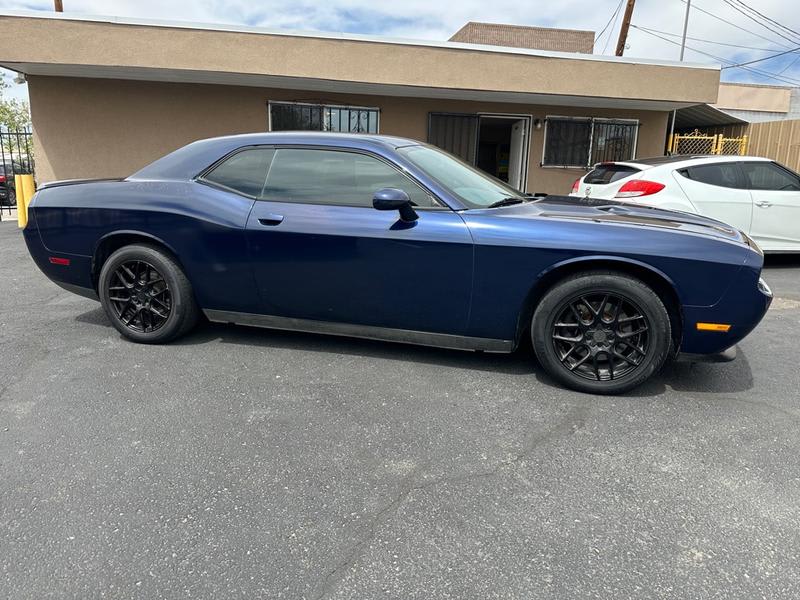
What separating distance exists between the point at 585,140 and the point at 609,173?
15.6ft

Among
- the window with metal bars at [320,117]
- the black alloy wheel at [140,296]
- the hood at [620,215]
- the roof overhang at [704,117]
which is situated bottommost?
the black alloy wheel at [140,296]

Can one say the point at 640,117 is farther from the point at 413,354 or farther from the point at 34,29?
the point at 34,29

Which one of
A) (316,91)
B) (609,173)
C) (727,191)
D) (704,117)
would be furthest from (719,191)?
(704,117)

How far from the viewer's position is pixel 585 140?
11.7 meters

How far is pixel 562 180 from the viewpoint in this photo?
11.8 meters

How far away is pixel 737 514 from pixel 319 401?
2.04 metres

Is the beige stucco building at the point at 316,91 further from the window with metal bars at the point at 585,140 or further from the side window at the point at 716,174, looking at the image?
the side window at the point at 716,174

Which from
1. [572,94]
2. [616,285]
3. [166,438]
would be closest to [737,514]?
[616,285]

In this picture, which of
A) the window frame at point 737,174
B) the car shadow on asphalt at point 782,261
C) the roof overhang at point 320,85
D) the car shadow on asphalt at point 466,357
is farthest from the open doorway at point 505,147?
the car shadow on asphalt at point 466,357

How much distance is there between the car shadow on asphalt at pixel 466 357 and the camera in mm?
3461

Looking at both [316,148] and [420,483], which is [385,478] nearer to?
[420,483]

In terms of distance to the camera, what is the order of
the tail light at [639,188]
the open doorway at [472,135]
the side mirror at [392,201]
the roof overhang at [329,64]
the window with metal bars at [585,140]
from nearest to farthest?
1. the side mirror at [392,201]
2. the tail light at [639,188]
3. the roof overhang at [329,64]
4. the open doorway at [472,135]
5. the window with metal bars at [585,140]

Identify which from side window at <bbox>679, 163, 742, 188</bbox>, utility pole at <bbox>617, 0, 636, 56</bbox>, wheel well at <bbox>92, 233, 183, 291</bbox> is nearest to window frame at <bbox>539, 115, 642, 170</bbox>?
side window at <bbox>679, 163, 742, 188</bbox>

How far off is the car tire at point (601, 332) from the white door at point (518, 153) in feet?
28.0
